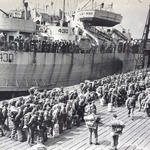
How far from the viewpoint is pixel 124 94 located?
18.2 m

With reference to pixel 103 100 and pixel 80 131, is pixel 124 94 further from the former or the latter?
pixel 80 131

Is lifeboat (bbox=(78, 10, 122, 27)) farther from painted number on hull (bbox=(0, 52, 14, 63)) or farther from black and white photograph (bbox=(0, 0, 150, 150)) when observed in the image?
painted number on hull (bbox=(0, 52, 14, 63))

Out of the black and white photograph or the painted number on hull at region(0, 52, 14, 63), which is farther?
the painted number on hull at region(0, 52, 14, 63)

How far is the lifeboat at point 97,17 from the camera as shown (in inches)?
1487

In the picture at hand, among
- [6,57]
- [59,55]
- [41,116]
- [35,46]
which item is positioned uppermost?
[35,46]

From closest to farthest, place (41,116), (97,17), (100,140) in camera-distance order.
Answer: (41,116)
(100,140)
(97,17)

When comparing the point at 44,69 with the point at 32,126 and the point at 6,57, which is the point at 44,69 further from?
the point at 32,126

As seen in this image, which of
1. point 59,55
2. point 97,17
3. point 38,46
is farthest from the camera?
point 97,17

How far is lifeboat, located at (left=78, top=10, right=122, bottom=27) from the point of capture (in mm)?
37781

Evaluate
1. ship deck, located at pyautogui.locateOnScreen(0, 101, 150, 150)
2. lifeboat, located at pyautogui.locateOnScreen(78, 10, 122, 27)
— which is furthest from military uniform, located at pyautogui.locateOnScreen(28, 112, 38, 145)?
lifeboat, located at pyautogui.locateOnScreen(78, 10, 122, 27)

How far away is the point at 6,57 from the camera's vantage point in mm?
24344

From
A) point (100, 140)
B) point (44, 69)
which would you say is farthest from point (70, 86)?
point (100, 140)

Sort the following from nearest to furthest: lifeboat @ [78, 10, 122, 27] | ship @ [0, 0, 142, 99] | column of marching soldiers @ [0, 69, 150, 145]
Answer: column of marching soldiers @ [0, 69, 150, 145]
ship @ [0, 0, 142, 99]
lifeboat @ [78, 10, 122, 27]

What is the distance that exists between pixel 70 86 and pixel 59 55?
4.17 m
